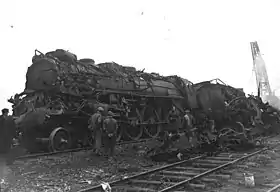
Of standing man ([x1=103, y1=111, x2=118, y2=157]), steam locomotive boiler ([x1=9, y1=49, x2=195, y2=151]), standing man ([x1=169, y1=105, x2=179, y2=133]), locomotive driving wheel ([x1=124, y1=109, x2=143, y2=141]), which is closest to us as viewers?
standing man ([x1=103, y1=111, x2=118, y2=157])

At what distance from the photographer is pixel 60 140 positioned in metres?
8.47

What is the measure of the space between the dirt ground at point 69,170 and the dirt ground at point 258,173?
6.19ft

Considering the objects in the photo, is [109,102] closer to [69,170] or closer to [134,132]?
[134,132]

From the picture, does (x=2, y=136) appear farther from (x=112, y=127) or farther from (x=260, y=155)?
(x=260, y=155)

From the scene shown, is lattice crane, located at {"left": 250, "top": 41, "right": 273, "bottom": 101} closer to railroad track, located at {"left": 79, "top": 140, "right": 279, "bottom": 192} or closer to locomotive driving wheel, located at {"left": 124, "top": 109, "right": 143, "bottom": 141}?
locomotive driving wheel, located at {"left": 124, "top": 109, "right": 143, "bottom": 141}

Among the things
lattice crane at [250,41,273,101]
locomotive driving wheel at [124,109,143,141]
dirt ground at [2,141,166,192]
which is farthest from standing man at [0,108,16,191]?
lattice crane at [250,41,273,101]

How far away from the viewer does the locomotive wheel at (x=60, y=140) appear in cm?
812

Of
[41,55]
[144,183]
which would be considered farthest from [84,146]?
A: [144,183]

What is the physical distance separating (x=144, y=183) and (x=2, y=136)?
3.61 meters

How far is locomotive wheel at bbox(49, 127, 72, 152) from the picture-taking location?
8125 millimetres

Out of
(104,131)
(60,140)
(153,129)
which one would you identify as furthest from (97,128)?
(153,129)

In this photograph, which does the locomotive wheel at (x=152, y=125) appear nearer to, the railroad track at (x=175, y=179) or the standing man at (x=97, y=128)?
the standing man at (x=97, y=128)

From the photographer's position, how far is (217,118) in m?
12.2

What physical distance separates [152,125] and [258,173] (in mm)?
6441
